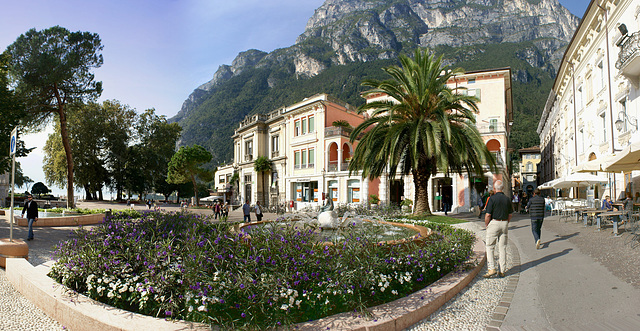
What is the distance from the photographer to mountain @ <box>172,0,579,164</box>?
98250 millimetres

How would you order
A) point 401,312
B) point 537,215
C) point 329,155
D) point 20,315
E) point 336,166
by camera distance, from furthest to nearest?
1. point 329,155
2. point 336,166
3. point 537,215
4. point 20,315
5. point 401,312

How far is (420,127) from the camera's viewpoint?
1569cm

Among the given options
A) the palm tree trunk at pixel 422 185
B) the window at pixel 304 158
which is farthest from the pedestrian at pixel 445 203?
the window at pixel 304 158

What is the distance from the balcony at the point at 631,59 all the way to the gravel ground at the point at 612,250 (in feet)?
26.2

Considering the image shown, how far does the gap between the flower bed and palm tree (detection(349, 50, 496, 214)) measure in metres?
11.1

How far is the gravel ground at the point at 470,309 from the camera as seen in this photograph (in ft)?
12.6

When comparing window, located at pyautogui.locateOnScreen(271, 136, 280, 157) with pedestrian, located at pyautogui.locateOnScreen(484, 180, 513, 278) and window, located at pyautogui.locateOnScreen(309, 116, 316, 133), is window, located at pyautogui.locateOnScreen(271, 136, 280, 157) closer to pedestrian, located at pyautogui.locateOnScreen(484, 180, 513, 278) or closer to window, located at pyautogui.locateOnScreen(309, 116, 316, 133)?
window, located at pyautogui.locateOnScreen(309, 116, 316, 133)

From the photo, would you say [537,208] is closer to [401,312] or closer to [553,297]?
[553,297]

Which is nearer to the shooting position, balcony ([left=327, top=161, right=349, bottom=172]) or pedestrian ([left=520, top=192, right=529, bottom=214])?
pedestrian ([left=520, top=192, right=529, bottom=214])

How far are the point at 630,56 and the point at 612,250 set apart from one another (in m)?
11.3

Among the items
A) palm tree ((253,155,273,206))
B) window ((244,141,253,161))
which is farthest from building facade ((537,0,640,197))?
window ((244,141,253,161))

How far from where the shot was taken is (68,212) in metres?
18.4

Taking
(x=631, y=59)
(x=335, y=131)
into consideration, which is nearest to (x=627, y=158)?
(x=631, y=59)

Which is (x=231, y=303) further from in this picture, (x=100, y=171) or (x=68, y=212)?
(x=100, y=171)
